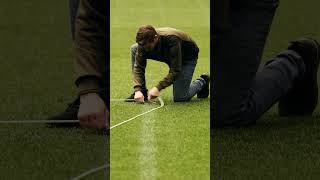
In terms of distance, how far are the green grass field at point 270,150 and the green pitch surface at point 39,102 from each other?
36 cm

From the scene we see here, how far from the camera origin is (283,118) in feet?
12.0

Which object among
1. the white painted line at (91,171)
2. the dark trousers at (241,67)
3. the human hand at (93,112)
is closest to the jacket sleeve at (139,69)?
the human hand at (93,112)

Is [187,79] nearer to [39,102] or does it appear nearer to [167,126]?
[167,126]

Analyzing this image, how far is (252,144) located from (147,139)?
586 mm

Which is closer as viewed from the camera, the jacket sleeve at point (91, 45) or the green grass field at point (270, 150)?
the jacket sleeve at point (91, 45)

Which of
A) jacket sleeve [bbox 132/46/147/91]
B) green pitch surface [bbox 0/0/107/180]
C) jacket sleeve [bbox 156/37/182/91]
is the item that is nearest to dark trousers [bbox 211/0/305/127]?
green pitch surface [bbox 0/0/107/180]

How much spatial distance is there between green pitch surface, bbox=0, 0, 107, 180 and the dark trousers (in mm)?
500

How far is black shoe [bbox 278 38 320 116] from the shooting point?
367 centimetres

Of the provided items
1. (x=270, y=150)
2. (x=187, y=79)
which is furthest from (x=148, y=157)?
(x=270, y=150)

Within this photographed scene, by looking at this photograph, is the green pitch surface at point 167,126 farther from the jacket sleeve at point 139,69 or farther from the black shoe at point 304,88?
the black shoe at point 304,88

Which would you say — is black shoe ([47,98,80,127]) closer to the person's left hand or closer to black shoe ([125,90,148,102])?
Result: black shoe ([125,90,148,102])

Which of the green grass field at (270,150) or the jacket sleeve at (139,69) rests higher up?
the jacket sleeve at (139,69)

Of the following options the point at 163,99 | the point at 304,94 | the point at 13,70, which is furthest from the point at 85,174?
the point at 13,70

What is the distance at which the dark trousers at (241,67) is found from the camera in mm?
3406
